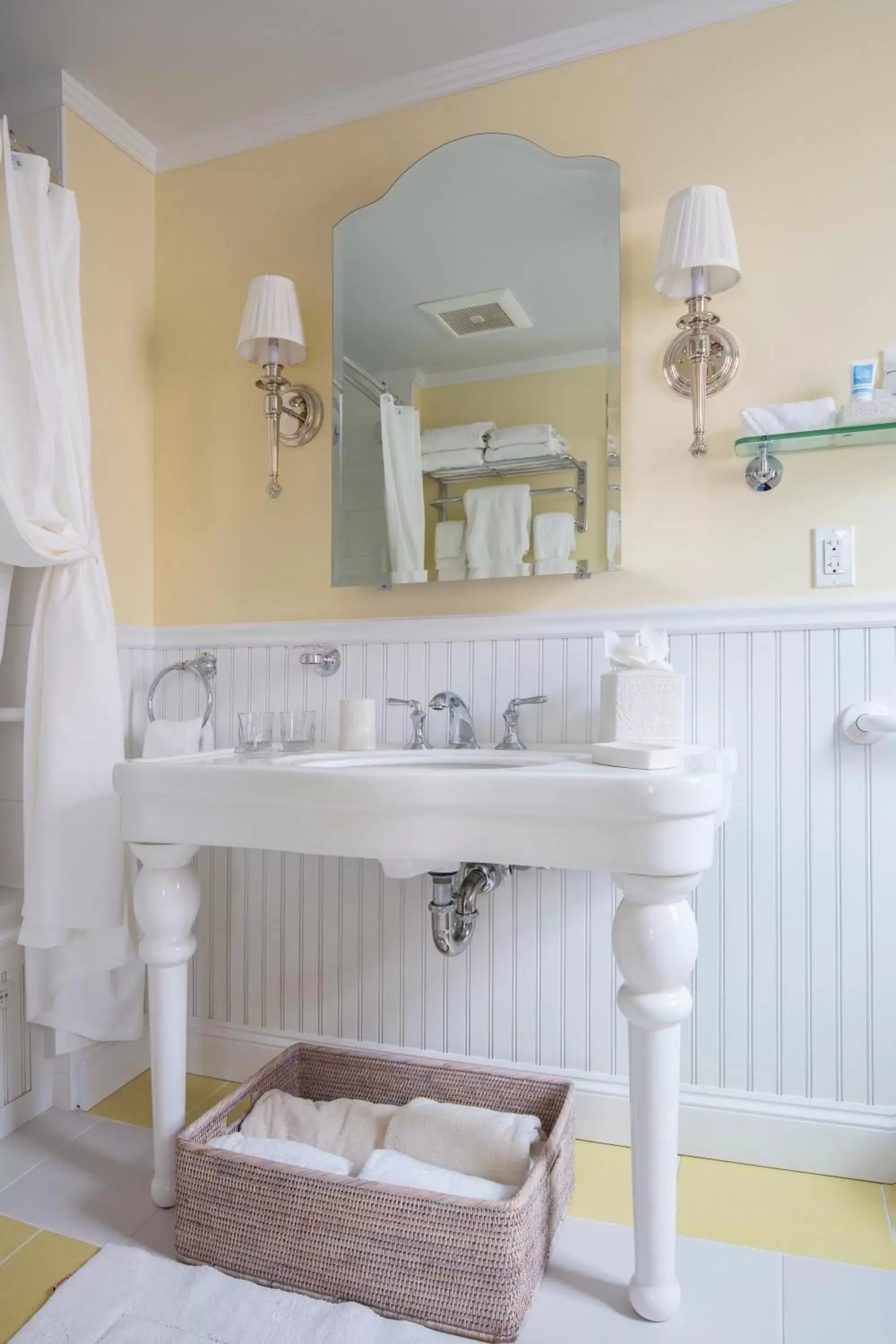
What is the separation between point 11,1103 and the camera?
172 cm

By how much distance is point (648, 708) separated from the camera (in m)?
1.41

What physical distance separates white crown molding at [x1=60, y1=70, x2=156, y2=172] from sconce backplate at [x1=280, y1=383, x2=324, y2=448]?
2.27ft

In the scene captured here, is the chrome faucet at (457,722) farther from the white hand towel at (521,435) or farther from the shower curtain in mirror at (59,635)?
the shower curtain in mirror at (59,635)

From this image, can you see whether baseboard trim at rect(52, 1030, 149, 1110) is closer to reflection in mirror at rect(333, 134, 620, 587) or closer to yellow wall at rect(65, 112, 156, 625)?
yellow wall at rect(65, 112, 156, 625)

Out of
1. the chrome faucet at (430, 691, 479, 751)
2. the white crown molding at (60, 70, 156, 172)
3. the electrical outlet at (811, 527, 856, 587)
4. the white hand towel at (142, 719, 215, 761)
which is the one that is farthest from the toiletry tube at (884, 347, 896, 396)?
the white crown molding at (60, 70, 156, 172)

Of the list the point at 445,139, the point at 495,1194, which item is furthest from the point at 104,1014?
the point at 445,139

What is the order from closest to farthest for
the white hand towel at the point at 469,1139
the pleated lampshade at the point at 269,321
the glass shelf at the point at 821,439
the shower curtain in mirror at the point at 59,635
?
the white hand towel at the point at 469,1139 → the glass shelf at the point at 821,439 → the shower curtain in mirror at the point at 59,635 → the pleated lampshade at the point at 269,321

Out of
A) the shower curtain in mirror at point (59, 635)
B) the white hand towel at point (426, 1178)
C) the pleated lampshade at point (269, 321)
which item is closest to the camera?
the white hand towel at point (426, 1178)

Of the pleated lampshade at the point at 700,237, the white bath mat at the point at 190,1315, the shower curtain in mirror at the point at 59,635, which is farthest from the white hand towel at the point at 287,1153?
the pleated lampshade at the point at 700,237

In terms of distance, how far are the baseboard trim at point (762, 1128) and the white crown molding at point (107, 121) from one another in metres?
2.15

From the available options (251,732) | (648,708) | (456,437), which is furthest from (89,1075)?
(456,437)

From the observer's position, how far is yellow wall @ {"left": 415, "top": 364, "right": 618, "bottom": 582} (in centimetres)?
169

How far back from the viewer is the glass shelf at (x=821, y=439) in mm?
1477

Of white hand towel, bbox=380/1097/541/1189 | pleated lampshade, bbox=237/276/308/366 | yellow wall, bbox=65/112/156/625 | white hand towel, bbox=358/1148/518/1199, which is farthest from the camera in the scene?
yellow wall, bbox=65/112/156/625
